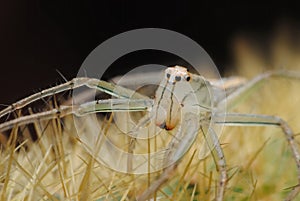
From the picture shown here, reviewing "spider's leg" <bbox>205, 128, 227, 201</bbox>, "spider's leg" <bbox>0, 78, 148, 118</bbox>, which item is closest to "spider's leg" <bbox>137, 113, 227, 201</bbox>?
"spider's leg" <bbox>205, 128, 227, 201</bbox>

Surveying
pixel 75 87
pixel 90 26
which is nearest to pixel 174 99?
pixel 75 87

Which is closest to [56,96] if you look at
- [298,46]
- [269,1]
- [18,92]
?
[298,46]

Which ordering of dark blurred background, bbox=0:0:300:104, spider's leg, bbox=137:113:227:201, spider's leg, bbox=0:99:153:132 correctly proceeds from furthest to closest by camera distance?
dark blurred background, bbox=0:0:300:104 < spider's leg, bbox=0:99:153:132 < spider's leg, bbox=137:113:227:201

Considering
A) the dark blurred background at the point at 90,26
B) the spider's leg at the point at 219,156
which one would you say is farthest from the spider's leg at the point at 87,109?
the dark blurred background at the point at 90,26

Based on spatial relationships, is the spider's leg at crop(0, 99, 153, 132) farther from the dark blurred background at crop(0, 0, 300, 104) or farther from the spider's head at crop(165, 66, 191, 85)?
the dark blurred background at crop(0, 0, 300, 104)

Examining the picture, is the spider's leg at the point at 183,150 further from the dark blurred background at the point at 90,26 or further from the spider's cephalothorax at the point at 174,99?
the dark blurred background at the point at 90,26

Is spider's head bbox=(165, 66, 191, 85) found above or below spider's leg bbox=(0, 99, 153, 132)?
above

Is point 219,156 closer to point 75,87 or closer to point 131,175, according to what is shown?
point 131,175
